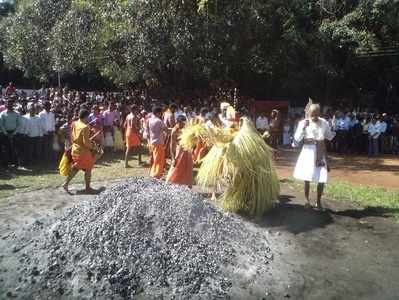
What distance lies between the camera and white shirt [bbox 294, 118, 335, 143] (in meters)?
8.72

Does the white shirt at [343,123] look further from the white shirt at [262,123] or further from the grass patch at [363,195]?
the grass patch at [363,195]

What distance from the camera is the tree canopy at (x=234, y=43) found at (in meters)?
16.6

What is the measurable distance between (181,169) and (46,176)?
3955 mm

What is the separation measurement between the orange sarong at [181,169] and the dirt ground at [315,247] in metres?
1.78

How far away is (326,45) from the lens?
71.8 feet

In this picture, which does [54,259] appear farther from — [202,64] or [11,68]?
[11,68]

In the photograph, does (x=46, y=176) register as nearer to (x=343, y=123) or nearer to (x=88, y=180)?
(x=88, y=180)

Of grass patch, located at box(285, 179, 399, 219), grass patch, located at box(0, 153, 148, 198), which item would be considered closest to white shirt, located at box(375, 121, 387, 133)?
grass patch, located at box(285, 179, 399, 219)

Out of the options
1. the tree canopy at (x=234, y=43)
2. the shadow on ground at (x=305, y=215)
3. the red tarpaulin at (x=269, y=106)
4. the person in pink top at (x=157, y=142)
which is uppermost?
the tree canopy at (x=234, y=43)

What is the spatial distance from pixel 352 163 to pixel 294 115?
5.91 meters

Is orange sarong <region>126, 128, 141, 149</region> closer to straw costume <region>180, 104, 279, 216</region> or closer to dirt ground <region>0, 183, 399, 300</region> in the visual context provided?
dirt ground <region>0, 183, 399, 300</region>

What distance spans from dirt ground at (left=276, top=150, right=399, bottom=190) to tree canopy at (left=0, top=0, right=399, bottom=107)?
4549mm

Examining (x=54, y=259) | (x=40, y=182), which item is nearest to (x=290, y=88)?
(x=40, y=182)

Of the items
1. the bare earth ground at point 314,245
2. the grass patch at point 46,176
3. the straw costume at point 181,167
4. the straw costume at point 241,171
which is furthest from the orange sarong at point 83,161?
the straw costume at point 241,171
